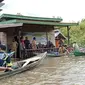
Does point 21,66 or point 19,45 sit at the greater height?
point 19,45

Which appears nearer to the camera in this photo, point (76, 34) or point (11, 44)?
point (11, 44)

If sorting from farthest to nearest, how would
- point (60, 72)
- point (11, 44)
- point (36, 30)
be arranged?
point (36, 30), point (11, 44), point (60, 72)

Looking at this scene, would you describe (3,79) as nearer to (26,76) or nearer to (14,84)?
(14,84)

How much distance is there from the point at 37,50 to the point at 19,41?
7.20ft

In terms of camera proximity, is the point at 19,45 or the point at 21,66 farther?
the point at 19,45

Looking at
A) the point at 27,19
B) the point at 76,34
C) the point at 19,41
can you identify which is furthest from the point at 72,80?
the point at 76,34

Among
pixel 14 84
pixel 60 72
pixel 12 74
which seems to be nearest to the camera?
pixel 14 84

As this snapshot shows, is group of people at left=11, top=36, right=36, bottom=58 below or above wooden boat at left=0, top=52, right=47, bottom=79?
above

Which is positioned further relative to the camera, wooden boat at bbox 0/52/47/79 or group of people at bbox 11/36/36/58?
group of people at bbox 11/36/36/58

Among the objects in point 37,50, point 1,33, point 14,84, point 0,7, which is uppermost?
point 0,7

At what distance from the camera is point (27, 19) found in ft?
76.9

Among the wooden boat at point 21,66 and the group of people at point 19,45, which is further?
the group of people at point 19,45

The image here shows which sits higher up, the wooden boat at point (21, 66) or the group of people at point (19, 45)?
the group of people at point (19, 45)

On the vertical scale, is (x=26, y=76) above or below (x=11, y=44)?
below
